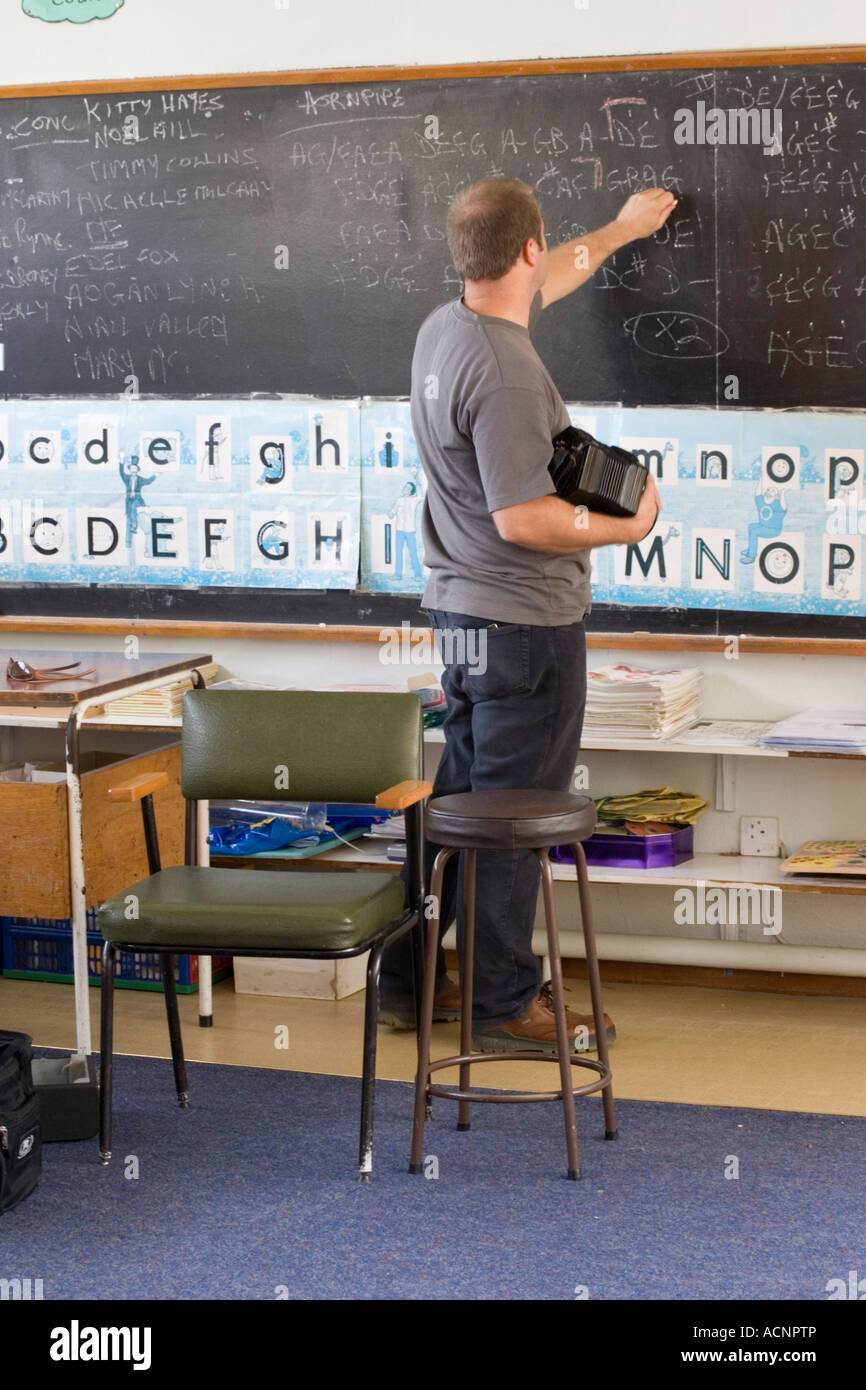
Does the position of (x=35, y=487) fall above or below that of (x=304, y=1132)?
above

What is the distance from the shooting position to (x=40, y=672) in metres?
Answer: 3.60

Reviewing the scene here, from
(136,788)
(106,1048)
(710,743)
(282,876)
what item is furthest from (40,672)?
(710,743)

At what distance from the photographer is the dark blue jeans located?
Answer: 3188 millimetres

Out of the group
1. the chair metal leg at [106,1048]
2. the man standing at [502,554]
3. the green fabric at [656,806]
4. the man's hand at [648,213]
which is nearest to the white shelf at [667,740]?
the green fabric at [656,806]

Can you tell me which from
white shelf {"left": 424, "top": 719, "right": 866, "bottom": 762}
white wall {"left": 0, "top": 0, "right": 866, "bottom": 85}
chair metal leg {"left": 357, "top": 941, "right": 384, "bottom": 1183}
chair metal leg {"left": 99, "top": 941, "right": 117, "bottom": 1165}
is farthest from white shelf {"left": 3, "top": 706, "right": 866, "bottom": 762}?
white wall {"left": 0, "top": 0, "right": 866, "bottom": 85}

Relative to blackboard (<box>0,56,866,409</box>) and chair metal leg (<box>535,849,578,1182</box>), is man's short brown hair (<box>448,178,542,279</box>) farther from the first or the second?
chair metal leg (<box>535,849,578,1182</box>)

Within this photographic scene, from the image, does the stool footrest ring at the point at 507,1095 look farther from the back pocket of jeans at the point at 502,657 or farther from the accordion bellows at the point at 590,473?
Result: the accordion bellows at the point at 590,473

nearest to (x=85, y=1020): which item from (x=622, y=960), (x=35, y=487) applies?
(x=622, y=960)

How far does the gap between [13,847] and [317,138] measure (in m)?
1.89

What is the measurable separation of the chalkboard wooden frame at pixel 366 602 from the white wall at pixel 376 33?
0.11 ft

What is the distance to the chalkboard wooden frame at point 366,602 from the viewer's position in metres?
3.76

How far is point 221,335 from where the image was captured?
4.18 meters

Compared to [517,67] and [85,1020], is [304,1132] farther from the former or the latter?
[517,67]

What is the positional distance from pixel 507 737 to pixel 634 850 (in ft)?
2.18
